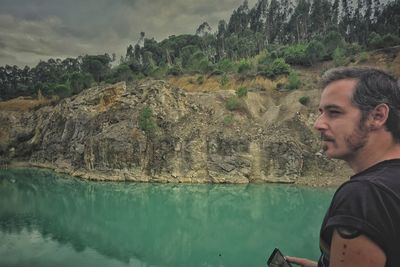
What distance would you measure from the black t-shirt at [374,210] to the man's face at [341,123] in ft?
1.22

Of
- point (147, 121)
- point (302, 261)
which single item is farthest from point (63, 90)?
point (302, 261)

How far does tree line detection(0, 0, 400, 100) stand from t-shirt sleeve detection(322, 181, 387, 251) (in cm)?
5732

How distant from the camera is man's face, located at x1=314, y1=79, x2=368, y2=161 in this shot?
6.65 feet

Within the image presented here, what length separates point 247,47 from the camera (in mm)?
78625

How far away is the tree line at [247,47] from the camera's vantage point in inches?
2445

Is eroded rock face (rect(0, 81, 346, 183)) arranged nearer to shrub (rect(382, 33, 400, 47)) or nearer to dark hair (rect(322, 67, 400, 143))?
shrub (rect(382, 33, 400, 47))

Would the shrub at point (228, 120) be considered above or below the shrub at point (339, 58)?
below

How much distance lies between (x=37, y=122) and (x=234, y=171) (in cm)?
4024

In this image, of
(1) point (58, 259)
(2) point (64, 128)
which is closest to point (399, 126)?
(1) point (58, 259)

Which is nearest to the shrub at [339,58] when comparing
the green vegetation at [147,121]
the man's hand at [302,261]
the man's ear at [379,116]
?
the green vegetation at [147,121]

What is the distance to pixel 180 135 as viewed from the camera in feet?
143

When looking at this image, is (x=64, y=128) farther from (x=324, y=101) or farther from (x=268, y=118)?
(x=324, y=101)

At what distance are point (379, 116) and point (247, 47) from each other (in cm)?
7945

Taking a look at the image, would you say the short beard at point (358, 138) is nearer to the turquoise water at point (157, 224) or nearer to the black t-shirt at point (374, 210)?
the black t-shirt at point (374, 210)
